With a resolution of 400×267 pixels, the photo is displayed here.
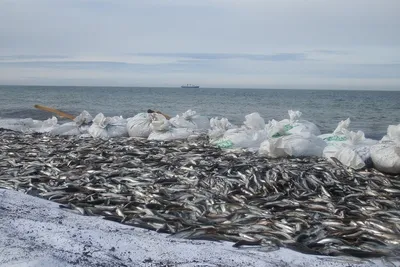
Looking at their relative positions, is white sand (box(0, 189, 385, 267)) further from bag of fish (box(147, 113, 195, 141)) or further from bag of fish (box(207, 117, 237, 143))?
bag of fish (box(147, 113, 195, 141))

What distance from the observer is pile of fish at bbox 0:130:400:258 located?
5.29 m

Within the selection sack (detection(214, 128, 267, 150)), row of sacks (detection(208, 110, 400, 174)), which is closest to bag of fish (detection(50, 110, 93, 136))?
row of sacks (detection(208, 110, 400, 174))

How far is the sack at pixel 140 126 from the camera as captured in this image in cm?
1409

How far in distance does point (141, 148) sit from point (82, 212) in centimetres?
526

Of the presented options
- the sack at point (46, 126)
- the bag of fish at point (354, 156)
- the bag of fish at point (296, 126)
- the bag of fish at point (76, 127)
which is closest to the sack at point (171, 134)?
the bag of fish at point (296, 126)

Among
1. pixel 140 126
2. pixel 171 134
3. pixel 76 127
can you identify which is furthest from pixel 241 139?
pixel 76 127

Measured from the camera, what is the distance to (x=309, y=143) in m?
10.2

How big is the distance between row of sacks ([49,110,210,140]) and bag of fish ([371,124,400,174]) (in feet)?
18.4

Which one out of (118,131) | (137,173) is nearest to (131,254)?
(137,173)

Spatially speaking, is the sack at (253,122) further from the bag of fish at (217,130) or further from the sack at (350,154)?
the sack at (350,154)

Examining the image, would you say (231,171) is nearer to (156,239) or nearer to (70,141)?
(156,239)

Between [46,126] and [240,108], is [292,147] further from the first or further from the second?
[240,108]

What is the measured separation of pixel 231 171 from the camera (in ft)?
27.1

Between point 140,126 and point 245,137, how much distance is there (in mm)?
3755
